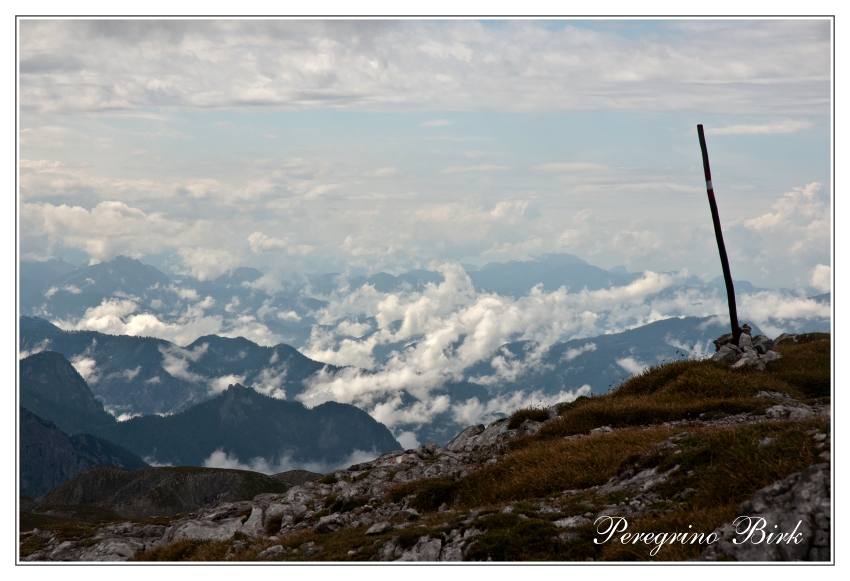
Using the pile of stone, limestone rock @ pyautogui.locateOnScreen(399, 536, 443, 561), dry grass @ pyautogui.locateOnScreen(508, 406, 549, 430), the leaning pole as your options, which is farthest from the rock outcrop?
the leaning pole

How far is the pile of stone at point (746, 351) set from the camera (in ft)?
94.0

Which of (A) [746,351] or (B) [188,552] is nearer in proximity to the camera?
(B) [188,552]

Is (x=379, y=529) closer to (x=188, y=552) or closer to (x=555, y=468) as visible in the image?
(x=555, y=468)

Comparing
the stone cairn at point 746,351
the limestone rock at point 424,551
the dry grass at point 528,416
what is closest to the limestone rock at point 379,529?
the limestone rock at point 424,551

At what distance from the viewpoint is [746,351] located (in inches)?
1171

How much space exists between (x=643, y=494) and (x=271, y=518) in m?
13.9

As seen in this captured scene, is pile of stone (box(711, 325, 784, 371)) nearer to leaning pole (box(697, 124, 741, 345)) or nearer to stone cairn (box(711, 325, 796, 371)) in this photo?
stone cairn (box(711, 325, 796, 371))

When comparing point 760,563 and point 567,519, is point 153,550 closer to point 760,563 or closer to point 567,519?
point 567,519

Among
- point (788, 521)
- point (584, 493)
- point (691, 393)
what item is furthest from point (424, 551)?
point (691, 393)

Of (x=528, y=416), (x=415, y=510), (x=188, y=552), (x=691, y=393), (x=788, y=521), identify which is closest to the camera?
(x=788, y=521)

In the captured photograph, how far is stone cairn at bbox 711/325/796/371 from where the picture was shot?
94.0 ft

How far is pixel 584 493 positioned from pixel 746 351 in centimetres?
1747

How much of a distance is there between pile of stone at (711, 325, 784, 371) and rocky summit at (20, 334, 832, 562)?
2.09 feet

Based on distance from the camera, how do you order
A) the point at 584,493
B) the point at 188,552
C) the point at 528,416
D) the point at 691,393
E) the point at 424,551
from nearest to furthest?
the point at 424,551 → the point at 584,493 → the point at 188,552 → the point at 691,393 → the point at 528,416
